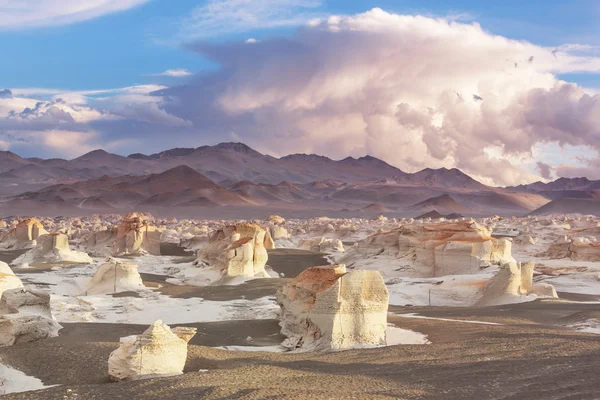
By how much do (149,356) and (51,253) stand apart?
25.8 metres

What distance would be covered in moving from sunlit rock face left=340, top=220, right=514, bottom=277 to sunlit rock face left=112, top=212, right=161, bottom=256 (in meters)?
15.2

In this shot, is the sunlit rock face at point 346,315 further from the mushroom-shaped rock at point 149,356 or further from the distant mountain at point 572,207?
the distant mountain at point 572,207

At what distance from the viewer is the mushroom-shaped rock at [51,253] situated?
3381 cm

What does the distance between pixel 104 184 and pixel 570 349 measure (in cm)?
15575

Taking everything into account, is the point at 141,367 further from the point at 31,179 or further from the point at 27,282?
the point at 31,179

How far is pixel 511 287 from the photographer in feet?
69.9

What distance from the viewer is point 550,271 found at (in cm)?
2995

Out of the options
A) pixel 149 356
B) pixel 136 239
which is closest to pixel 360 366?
pixel 149 356

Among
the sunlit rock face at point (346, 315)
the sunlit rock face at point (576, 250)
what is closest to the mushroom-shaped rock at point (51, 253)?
the sunlit rock face at point (346, 315)

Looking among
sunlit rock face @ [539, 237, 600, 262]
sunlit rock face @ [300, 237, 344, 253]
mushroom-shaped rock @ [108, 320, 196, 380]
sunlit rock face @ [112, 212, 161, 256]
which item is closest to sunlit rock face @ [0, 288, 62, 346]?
mushroom-shaped rock @ [108, 320, 196, 380]

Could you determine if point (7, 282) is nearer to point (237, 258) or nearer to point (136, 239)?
point (237, 258)

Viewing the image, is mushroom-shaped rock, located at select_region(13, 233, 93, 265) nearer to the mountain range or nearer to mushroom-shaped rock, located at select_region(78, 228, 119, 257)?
mushroom-shaped rock, located at select_region(78, 228, 119, 257)

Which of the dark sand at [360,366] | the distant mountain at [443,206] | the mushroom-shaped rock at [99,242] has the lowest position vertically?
the dark sand at [360,366]

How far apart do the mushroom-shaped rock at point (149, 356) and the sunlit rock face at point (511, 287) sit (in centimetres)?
1310
